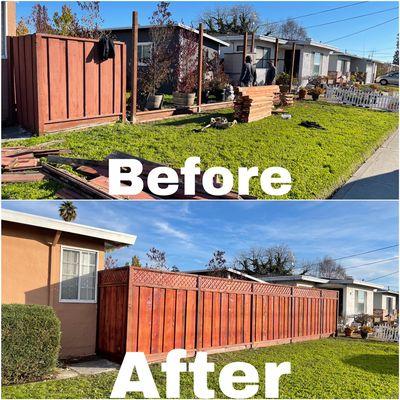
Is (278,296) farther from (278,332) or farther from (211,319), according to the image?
(211,319)

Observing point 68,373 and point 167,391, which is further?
point 68,373

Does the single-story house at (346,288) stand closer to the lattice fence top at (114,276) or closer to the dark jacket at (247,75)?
the dark jacket at (247,75)

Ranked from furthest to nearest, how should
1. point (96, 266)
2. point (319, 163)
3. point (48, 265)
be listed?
point (319, 163)
point (96, 266)
point (48, 265)

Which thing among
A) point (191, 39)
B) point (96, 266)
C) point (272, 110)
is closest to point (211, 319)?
point (96, 266)

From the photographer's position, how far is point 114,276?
9.02m

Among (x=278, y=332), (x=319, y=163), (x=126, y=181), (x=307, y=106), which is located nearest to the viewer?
(x=126, y=181)

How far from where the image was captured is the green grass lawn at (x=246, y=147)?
894cm

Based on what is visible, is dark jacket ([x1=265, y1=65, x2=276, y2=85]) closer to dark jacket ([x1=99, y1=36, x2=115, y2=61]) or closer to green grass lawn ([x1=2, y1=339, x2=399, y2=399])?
dark jacket ([x1=99, y1=36, x2=115, y2=61])

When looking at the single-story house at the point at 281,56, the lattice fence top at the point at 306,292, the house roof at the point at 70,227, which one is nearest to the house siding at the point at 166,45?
the single-story house at the point at 281,56

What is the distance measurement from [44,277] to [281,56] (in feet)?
82.1

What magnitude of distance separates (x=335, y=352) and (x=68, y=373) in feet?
22.3

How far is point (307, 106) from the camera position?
59.8ft

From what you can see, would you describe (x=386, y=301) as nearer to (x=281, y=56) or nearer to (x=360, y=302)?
(x=360, y=302)

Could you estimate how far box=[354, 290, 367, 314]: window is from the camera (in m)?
22.5
